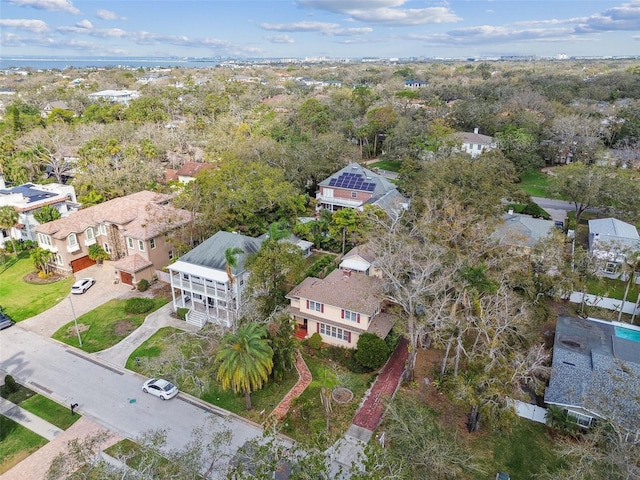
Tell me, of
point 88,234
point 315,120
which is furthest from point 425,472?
point 315,120

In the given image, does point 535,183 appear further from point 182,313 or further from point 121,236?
point 121,236

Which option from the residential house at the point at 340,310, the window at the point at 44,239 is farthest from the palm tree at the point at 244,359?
the window at the point at 44,239

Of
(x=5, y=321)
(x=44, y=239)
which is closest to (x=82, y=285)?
(x=5, y=321)

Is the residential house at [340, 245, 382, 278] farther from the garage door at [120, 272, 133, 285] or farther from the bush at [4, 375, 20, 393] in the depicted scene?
the bush at [4, 375, 20, 393]

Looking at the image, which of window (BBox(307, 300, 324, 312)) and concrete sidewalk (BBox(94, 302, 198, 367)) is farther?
window (BBox(307, 300, 324, 312))

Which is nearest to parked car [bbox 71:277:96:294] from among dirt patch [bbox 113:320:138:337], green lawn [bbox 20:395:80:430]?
dirt patch [bbox 113:320:138:337]

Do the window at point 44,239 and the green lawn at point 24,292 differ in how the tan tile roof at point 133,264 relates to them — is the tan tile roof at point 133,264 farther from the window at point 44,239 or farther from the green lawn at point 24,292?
the window at point 44,239
